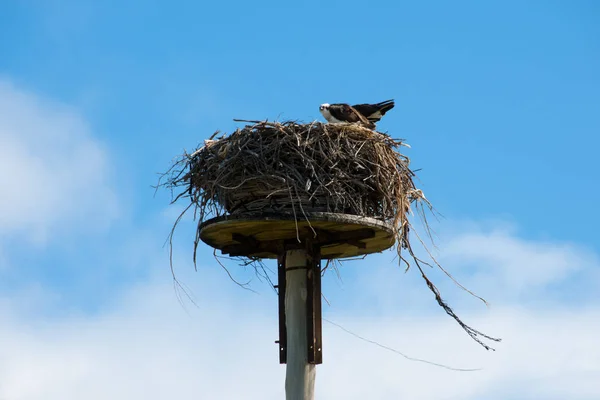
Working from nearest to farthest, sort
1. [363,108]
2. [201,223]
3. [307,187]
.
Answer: [307,187], [201,223], [363,108]

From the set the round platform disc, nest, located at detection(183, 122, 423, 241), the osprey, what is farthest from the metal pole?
the osprey

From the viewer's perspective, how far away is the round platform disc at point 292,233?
7.18 meters

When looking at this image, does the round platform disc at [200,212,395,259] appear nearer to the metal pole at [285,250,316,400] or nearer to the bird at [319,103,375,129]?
the metal pole at [285,250,316,400]

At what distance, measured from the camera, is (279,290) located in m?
7.82

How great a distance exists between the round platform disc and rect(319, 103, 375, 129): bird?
1523 millimetres

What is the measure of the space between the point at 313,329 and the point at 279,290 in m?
0.57

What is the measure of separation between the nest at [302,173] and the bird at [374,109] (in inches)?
60.8

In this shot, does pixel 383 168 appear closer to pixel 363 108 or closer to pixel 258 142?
pixel 258 142

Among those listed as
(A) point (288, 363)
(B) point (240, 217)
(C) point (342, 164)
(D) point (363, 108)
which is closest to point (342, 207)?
(C) point (342, 164)

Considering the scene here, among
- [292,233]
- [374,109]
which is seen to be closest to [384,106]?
[374,109]

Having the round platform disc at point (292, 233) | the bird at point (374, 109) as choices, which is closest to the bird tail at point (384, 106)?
the bird at point (374, 109)

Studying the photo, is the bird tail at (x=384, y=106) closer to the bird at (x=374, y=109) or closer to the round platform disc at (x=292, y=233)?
the bird at (x=374, y=109)

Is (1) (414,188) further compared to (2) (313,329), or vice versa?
(1) (414,188)

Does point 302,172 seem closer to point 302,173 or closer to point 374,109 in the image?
point 302,173
